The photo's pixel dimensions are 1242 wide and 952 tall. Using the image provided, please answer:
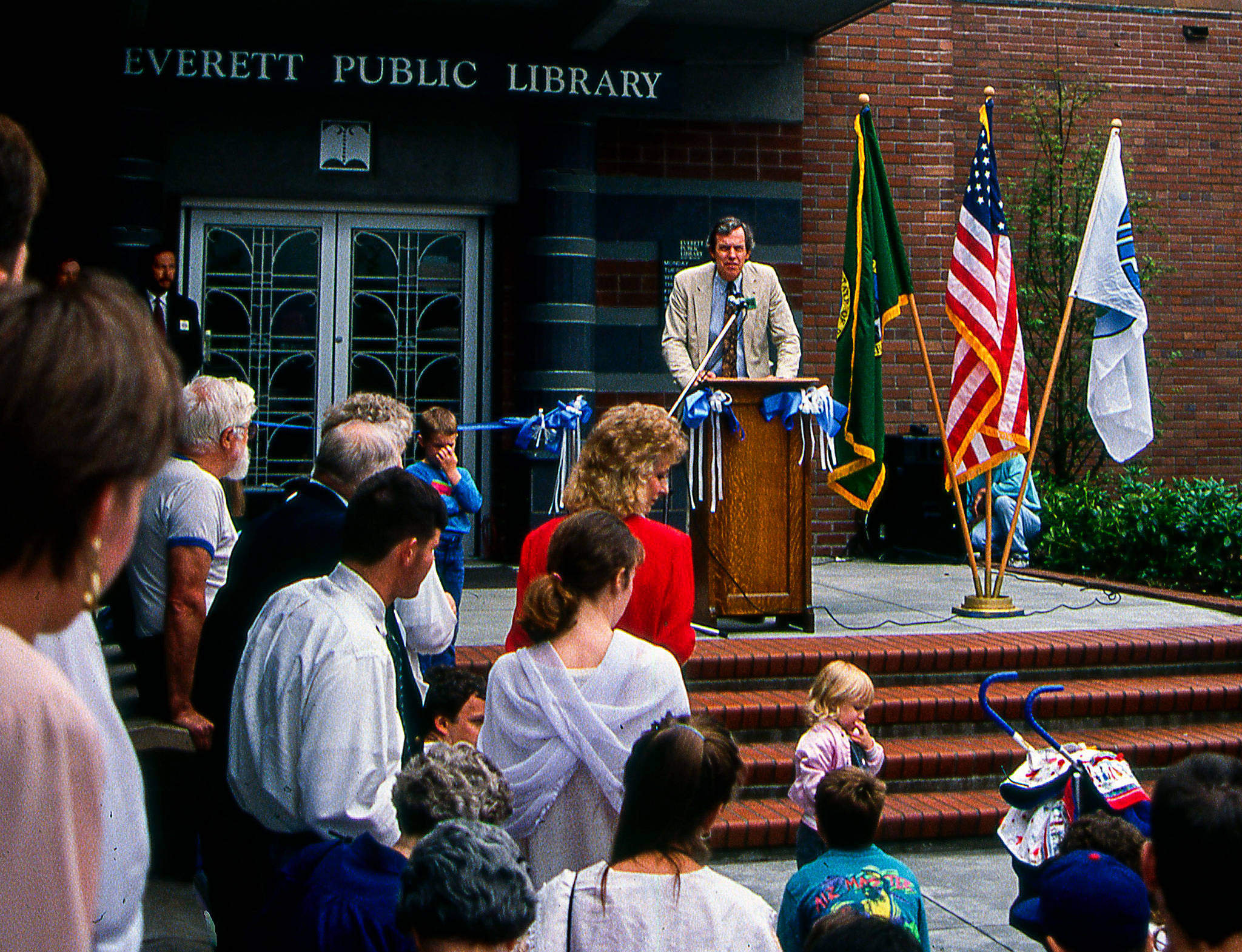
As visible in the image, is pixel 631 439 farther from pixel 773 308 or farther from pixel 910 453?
pixel 910 453

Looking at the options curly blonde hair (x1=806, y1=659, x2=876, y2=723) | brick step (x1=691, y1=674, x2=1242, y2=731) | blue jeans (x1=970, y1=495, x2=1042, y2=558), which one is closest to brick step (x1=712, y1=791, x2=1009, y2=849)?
brick step (x1=691, y1=674, x2=1242, y2=731)

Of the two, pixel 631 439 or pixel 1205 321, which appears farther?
pixel 1205 321

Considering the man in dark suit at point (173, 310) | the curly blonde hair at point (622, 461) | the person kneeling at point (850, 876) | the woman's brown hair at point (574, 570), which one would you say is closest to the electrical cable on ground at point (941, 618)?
the curly blonde hair at point (622, 461)

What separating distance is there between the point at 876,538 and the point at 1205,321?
4082 mm

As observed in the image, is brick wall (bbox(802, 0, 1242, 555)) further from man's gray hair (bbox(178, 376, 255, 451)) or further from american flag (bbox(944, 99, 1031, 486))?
man's gray hair (bbox(178, 376, 255, 451))

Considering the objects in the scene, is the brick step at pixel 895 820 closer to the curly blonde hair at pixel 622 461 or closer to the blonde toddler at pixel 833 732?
the blonde toddler at pixel 833 732

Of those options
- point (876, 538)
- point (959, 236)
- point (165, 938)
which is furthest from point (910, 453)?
point (165, 938)

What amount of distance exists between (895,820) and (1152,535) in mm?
5329

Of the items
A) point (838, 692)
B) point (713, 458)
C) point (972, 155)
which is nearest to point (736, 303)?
point (713, 458)

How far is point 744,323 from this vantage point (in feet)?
23.8

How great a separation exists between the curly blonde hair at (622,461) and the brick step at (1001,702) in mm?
2263

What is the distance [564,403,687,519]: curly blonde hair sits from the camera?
406cm

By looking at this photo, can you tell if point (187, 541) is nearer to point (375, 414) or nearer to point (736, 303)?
point (375, 414)

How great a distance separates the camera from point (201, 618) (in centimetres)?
411
